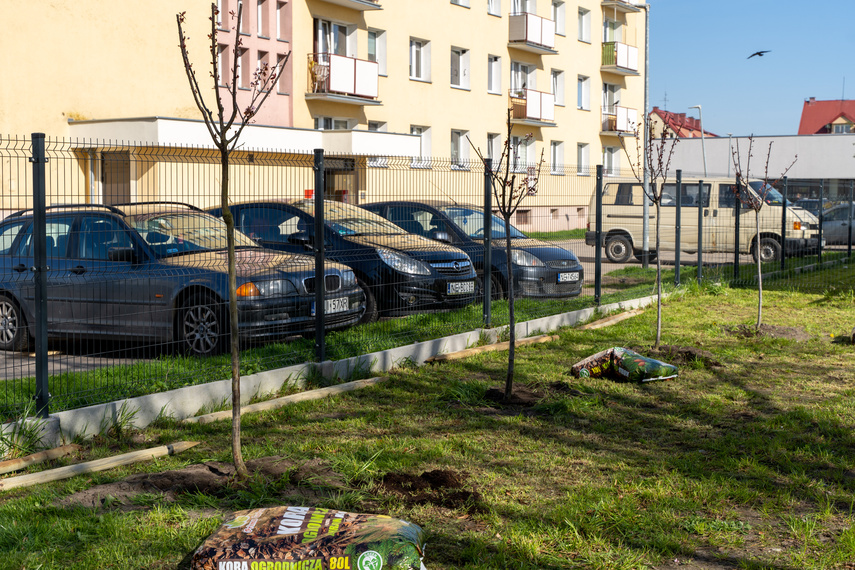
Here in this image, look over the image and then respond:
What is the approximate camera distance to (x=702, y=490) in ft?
15.9

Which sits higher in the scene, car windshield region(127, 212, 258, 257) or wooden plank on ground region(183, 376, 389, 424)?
car windshield region(127, 212, 258, 257)

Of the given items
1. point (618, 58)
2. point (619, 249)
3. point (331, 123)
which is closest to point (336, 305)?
point (619, 249)

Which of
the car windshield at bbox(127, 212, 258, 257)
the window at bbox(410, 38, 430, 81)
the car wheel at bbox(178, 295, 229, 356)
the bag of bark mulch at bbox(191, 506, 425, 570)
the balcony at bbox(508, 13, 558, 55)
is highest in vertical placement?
the balcony at bbox(508, 13, 558, 55)

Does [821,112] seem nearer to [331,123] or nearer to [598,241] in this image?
[331,123]

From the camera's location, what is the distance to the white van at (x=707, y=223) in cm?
1907

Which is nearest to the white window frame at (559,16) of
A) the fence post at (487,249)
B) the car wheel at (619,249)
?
the car wheel at (619,249)

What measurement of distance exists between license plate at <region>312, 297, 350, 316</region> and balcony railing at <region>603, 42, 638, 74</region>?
124 ft

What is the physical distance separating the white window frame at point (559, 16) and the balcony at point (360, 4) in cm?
1337

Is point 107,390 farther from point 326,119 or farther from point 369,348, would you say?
point 326,119

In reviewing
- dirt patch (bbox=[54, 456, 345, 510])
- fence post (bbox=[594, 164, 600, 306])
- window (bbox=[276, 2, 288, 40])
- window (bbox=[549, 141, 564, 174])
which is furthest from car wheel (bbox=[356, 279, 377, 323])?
window (bbox=[549, 141, 564, 174])

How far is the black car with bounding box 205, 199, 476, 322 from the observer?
8.18 m

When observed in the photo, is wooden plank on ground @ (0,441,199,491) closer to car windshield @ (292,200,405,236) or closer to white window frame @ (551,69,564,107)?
car windshield @ (292,200,405,236)

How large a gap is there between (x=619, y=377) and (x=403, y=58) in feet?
83.6

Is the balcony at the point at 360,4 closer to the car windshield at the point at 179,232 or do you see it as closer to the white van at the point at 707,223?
the white van at the point at 707,223
